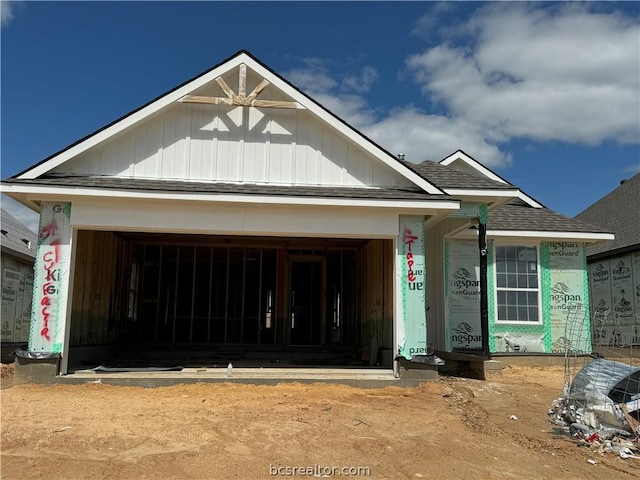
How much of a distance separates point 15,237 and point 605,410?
18377 millimetres

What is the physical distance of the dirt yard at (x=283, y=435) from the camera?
5.89m

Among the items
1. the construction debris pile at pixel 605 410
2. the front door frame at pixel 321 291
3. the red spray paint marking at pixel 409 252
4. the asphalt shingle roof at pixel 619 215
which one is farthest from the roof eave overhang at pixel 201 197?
the asphalt shingle roof at pixel 619 215

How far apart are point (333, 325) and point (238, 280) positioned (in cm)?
307

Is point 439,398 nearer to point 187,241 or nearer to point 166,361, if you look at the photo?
point 166,361

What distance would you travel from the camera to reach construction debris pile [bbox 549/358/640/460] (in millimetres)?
6879

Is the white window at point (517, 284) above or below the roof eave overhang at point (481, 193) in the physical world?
below

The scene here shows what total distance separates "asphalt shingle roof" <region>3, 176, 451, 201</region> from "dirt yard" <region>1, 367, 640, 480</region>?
3436 mm

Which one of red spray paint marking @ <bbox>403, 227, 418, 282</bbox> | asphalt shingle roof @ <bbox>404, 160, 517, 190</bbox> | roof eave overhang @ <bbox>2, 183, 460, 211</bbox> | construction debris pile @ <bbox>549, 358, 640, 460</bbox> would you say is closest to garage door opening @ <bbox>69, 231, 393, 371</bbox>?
asphalt shingle roof @ <bbox>404, 160, 517, 190</bbox>

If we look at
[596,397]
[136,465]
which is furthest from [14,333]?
[596,397]

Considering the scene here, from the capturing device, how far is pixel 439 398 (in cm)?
942

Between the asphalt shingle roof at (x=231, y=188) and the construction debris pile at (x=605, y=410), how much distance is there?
13.5 ft

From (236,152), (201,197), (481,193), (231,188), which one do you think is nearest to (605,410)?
(481,193)

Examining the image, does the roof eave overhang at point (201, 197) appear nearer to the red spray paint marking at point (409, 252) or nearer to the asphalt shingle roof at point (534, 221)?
the red spray paint marking at point (409, 252)

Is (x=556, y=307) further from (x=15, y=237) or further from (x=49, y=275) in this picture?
(x=15, y=237)
